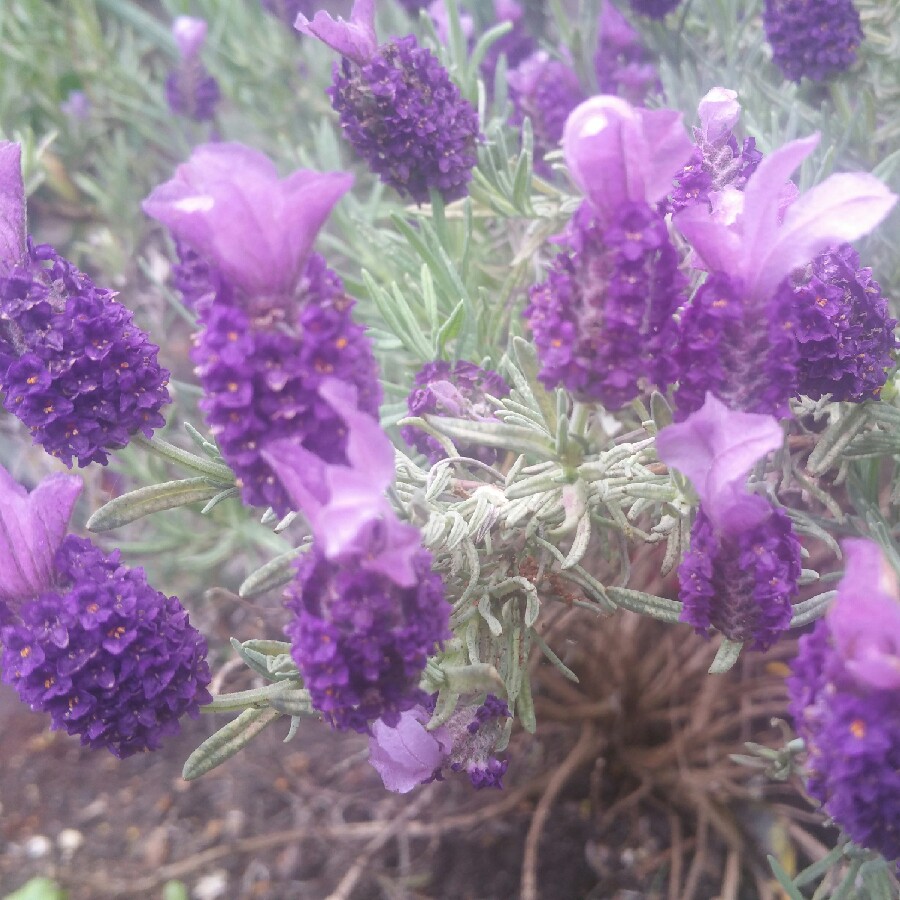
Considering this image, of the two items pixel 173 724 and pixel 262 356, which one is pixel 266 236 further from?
pixel 173 724

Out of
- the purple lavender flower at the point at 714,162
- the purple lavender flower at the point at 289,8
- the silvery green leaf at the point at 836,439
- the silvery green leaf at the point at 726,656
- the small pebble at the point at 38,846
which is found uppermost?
the purple lavender flower at the point at 289,8

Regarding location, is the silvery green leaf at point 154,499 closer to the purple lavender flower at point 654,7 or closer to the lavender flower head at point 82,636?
the lavender flower head at point 82,636

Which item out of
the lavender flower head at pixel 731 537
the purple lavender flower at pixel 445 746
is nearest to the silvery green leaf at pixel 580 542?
the lavender flower head at pixel 731 537

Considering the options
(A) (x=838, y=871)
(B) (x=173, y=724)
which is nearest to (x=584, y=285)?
(B) (x=173, y=724)

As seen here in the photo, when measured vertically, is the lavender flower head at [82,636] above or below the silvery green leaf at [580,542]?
above

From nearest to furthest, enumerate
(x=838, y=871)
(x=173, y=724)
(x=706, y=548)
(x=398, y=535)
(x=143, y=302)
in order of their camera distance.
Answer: (x=398, y=535), (x=706, y=548), (x=173, y=724), (x=838, y=871), (x=143, y=302)

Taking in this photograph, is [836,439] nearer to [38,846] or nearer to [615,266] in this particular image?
[615,266]

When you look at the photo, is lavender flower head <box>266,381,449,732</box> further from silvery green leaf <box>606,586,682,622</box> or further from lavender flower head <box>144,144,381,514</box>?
silvery green leaf <box>606,586,682,622</box>
